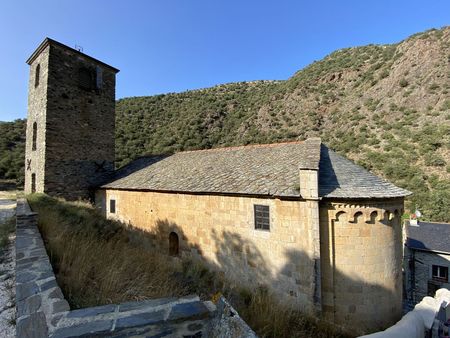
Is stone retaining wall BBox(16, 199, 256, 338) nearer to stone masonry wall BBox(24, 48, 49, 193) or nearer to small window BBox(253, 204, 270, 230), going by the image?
small window BBox(253, 204, 270, 230)

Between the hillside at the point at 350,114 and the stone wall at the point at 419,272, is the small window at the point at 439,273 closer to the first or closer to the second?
the stone wall at the point at 419,272

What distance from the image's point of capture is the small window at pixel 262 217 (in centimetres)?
862

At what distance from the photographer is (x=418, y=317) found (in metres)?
8.48

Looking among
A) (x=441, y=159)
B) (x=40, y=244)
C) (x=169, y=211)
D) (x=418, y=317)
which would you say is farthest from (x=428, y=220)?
(x=40, y=244)

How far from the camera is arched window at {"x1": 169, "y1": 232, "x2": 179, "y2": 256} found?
37.2ft

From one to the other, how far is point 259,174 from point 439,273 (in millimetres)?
16385

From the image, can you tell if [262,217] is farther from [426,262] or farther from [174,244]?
[426,262]

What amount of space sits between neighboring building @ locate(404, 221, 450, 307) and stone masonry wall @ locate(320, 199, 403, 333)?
11.9m

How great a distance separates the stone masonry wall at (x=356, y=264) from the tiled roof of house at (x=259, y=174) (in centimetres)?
65

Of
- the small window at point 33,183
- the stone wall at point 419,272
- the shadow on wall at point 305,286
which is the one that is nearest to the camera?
the shadow on wall at point 305,286

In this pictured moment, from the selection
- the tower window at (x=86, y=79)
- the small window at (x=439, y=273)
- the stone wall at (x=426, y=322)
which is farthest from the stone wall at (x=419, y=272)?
the tower window at (x=86, y=79)

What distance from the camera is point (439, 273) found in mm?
16156

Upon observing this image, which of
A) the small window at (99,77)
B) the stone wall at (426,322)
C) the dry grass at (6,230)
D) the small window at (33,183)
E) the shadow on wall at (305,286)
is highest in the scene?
the small window at (99,77)

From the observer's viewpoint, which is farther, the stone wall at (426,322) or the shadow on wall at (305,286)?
the shadow on wall at (305,286)
